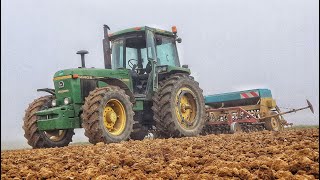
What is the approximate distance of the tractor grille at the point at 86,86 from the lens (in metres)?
7.18

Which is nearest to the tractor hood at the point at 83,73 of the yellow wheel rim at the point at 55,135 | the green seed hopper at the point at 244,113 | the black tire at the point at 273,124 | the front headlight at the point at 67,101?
the front headlight at the point at 67,101

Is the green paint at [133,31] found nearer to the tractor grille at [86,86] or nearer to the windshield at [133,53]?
the windshield at [133,53]

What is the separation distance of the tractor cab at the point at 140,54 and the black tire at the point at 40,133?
5.50ft

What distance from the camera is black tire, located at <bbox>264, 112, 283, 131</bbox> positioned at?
36.7 feet

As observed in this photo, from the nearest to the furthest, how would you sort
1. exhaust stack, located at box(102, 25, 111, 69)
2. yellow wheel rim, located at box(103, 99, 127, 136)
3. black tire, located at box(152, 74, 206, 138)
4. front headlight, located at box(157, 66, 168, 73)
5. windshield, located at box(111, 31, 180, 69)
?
yellow wheel rim, located at box(103, 99, 127, 136) → black tire, located at box(152, 74, 206, 138) → exhaust stack, located at box(102, 25, 111, 69) → front headlight, located at box(157, 66, 168, 73) → windshield, located at box(111, 31, 180, 69)

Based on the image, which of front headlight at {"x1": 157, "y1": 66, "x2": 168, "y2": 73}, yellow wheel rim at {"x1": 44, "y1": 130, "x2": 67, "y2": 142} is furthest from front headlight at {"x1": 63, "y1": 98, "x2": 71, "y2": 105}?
front headlight at {"x1": 157, "y1": 66, "x2": 168, "y2": 73}

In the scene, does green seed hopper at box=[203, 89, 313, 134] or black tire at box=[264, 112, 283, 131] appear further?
black tire at box=[264, 112, 283, 131]

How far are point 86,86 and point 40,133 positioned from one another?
45.0 inches

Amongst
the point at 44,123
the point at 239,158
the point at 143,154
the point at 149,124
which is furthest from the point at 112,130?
the point at 239,158

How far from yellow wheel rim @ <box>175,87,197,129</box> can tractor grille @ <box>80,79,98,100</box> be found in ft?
5.90

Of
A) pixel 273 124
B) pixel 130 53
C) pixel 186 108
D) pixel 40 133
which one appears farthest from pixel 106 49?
pixel 273 124

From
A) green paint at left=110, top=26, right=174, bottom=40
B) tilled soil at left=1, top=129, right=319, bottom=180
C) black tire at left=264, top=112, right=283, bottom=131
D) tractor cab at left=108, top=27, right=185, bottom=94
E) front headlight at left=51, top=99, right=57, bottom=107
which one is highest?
green paint at left=110, top=26, right=174, bottom=40

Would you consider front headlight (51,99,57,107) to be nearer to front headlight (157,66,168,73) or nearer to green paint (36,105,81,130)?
green paint (36,105,81,130)

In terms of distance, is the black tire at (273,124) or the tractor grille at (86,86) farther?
the black tire at (273,124)
